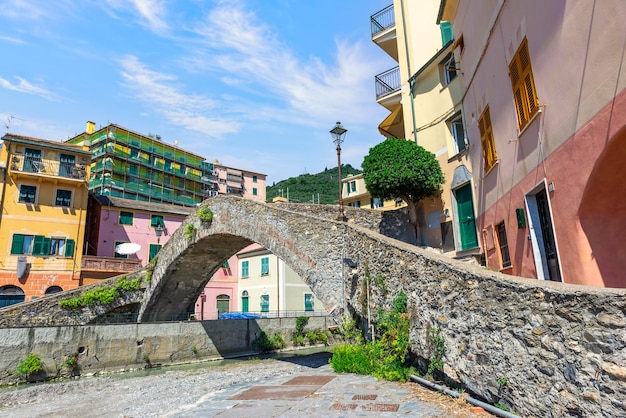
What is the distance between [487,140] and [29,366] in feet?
52.2

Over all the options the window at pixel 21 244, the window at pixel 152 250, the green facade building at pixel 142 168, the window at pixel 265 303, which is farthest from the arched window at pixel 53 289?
the green facade building at pixel 142 168

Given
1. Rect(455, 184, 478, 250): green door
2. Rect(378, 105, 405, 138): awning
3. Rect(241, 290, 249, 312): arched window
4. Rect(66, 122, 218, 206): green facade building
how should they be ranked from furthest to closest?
Rect(66, 122, 218, 206): green facade building, Rect(241, 290, 249, 312): arched window, Rect(378, 105, 405, 138): awning, Rect(455, 184, 478, 250): green door

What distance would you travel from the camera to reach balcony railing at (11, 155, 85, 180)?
23.5 m

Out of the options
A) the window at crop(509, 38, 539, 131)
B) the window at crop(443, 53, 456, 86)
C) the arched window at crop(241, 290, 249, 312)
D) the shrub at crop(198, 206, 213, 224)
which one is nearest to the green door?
the window at crop(443, 53, 456, 86)

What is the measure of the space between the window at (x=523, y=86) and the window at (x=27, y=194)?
25749mm

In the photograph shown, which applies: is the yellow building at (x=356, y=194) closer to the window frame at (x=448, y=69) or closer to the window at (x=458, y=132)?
the window frame at (x=448, y=69)

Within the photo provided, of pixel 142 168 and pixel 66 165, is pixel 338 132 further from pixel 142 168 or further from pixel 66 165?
pixel 142 168

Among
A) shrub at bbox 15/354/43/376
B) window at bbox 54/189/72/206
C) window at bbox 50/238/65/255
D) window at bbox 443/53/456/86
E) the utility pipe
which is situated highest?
window at bbox 443/53/456/86

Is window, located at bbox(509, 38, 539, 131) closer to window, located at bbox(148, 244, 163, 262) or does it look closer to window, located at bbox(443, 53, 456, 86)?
window, located at bbox(443, 53, 456, 86)

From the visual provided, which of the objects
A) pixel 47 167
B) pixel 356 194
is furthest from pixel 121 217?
pixel 356 194

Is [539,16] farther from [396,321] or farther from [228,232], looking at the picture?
[228,232]

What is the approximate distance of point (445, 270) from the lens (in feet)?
18.7

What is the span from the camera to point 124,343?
52.1 feet

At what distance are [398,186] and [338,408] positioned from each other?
9.76 metres
